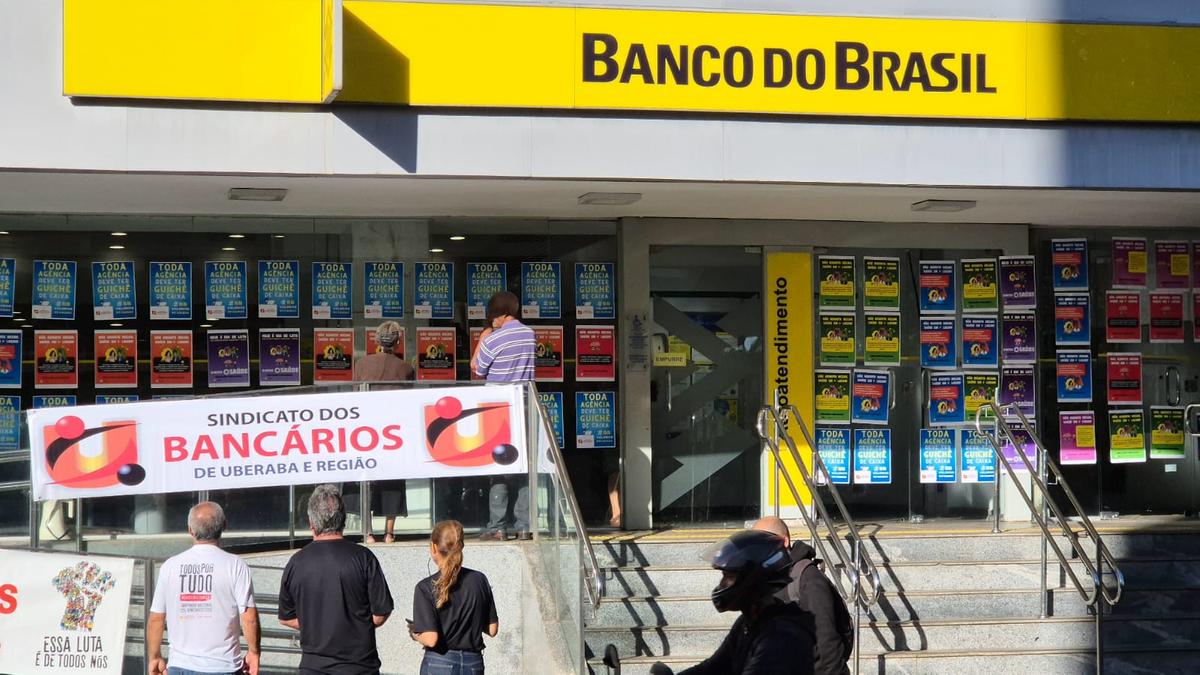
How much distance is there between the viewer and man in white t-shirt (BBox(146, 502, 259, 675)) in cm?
685

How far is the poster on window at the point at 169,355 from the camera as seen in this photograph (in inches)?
437

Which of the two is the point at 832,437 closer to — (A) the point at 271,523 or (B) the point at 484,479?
(B) the point at 484,479

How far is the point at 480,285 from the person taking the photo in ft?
37.2

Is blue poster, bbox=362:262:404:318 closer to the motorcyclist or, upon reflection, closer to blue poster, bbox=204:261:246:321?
blue poster, bbox=204:261:246:321

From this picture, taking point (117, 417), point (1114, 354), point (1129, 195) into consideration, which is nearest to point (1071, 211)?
point (1129, 195)

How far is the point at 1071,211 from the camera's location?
11211 millimetres

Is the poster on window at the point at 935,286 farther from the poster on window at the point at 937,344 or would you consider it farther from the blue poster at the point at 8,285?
the blue poster at the point at 8,285

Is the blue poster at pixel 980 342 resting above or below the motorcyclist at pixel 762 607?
above

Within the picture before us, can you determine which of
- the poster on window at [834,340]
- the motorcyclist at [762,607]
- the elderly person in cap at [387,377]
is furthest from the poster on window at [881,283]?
the motorcyclist at [762,607]

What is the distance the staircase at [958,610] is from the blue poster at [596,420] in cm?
112

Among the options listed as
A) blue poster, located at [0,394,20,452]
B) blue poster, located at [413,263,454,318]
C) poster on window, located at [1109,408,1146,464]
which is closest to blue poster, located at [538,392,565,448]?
blue poster, located at [413,263,454,318]

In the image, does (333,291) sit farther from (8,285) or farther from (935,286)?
(935,286)

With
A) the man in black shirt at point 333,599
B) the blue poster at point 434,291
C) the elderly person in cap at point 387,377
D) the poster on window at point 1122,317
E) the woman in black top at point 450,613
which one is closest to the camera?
the man in black shirt at point 333,599

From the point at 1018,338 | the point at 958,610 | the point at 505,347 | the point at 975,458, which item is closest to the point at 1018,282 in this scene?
the point at 1018,338
